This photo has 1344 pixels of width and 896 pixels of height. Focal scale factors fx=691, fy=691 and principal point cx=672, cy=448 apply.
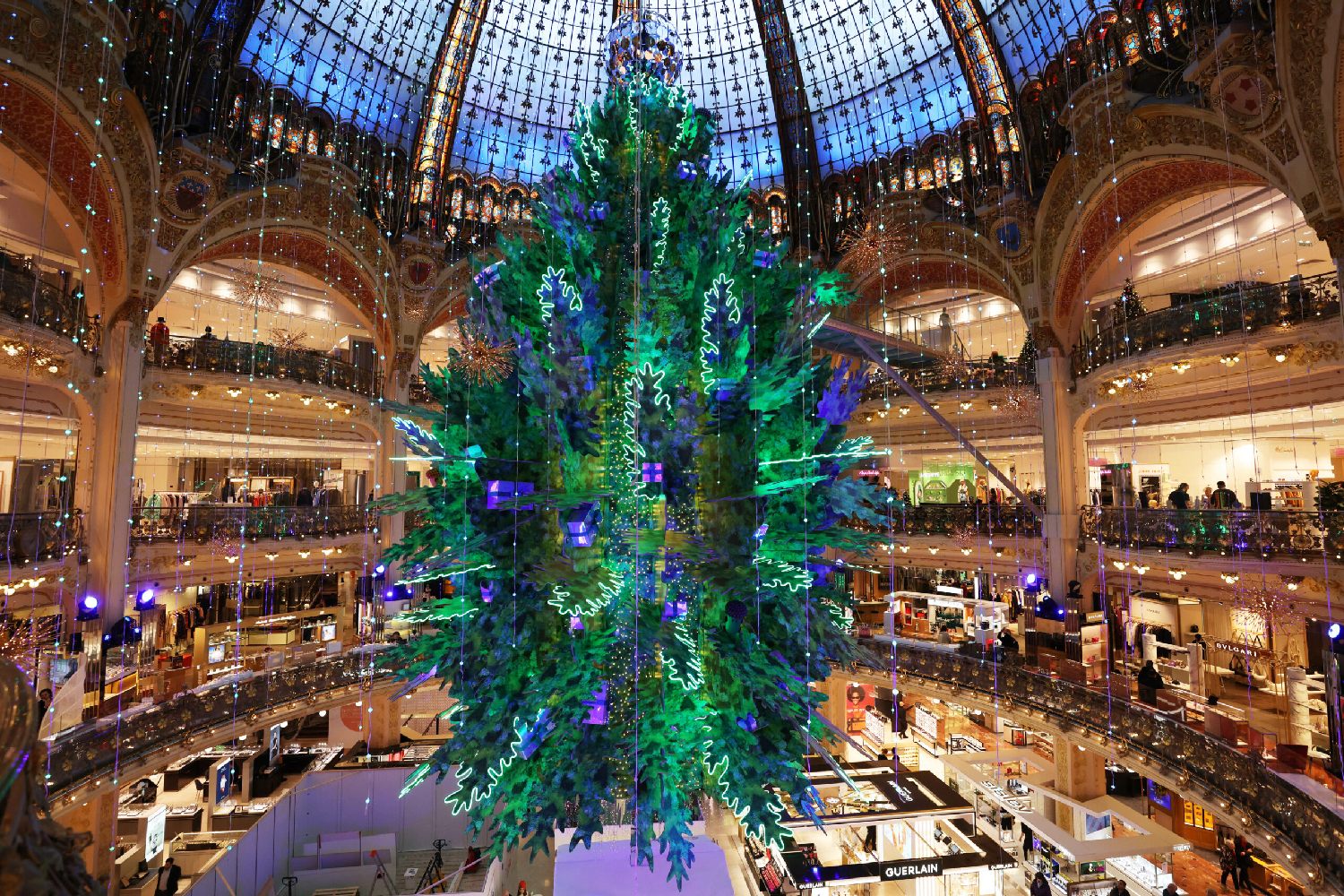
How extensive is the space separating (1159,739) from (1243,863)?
410 centimetres

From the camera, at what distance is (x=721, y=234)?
4.73 metres

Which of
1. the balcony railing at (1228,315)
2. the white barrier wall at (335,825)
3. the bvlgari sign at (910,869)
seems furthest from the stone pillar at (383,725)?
the balcony railing at (1228,315)

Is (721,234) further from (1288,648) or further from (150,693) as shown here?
(1288,648)

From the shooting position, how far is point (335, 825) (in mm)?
12680

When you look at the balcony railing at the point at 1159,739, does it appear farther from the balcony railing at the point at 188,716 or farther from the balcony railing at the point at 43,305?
the balcony railing at the point at 43,305

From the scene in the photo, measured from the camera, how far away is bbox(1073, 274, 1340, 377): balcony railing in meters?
10.9

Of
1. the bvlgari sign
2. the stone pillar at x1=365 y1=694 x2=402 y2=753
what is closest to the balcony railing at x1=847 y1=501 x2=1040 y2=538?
the bvlgari sign

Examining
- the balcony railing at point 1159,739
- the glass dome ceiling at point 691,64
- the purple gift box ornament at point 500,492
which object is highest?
the glass dome ceiling at point 691,64

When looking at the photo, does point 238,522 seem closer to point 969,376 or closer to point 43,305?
point 43,305

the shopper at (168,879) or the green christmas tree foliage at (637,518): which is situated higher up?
the green christmas tree foliage at (637,518)

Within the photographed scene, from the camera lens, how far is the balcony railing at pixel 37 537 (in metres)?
9.55

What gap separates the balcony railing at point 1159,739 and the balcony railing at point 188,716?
10395 mm

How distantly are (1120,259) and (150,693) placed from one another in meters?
21.9

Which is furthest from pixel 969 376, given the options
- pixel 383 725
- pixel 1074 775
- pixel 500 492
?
pixel 383 725
